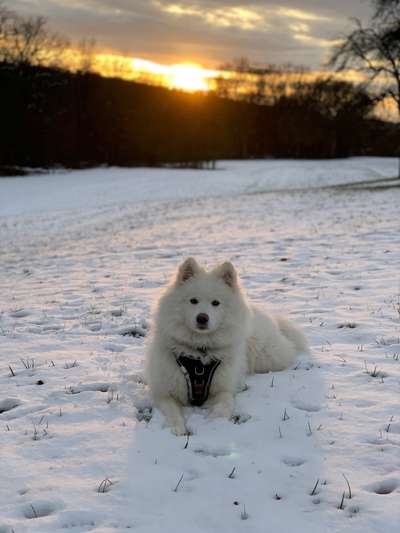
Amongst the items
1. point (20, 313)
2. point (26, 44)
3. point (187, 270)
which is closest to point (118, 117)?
point (26, 44)

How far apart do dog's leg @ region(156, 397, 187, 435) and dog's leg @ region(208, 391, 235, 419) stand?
0.25 m

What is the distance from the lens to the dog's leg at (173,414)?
3635 mm

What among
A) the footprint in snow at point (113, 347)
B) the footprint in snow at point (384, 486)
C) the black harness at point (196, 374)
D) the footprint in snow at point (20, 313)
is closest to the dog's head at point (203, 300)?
the black harness at point (196, 374)

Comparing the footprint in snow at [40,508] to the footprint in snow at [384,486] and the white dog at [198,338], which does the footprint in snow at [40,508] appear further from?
the footprint in snow at [384,486]

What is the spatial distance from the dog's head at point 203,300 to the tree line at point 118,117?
83.8 feet

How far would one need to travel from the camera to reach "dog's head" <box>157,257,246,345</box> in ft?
13.5

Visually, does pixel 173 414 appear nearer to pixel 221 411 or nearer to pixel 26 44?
pixel 221 411

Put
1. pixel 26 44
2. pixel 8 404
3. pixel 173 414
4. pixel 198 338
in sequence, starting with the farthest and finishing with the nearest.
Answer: pixel 26 44 < pixel 198 338 < pixel 8 404 < pixel 173 414

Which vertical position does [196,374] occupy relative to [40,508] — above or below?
above

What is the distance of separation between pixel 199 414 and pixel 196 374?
32 centimetres

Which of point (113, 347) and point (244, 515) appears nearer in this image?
point (244, 515)

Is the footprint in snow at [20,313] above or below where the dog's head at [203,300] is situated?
below

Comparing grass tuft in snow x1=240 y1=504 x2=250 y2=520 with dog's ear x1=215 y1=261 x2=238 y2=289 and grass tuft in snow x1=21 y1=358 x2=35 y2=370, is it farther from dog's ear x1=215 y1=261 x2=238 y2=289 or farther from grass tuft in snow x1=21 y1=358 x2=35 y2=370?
grass tuft in snow x1=21 y1=358 x2=35 y2=370

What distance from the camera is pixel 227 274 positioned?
4258 mm
